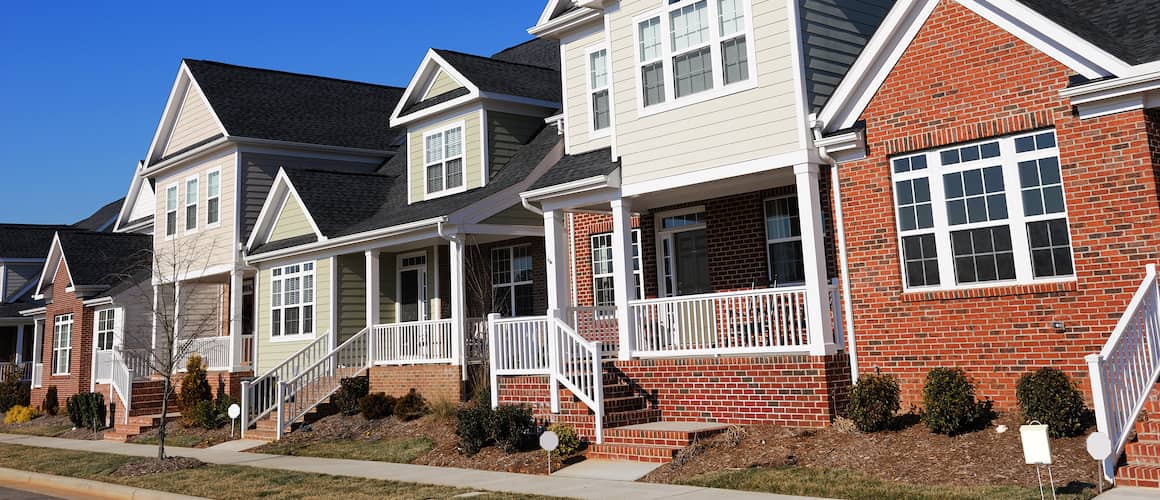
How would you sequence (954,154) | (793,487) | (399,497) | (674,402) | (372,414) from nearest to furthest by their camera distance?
(793,487) < (399,497) < (954,154) < (674,402) < (372,414)

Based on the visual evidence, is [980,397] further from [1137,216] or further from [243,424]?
[243,424]

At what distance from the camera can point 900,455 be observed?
10.5m

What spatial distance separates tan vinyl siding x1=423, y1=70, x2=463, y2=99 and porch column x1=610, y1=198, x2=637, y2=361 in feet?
27.4

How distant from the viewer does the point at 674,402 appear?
14062mm

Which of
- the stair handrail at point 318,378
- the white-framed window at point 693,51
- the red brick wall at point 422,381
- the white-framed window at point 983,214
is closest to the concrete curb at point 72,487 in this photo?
the stair handrail at point 318,378

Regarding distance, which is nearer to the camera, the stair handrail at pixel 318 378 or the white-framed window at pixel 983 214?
the white-framed window at pixel 983 214

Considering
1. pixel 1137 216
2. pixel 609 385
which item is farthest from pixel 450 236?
pixel 1137 216

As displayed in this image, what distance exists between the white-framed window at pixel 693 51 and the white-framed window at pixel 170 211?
19770 mm

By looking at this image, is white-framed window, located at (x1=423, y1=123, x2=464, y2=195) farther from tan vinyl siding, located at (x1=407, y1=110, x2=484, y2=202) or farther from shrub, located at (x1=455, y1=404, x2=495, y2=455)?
shrub, located at (x1=455, y1=404, x2=495, y2=455)

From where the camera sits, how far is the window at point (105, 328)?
30.5 m

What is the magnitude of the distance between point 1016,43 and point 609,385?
7.62m

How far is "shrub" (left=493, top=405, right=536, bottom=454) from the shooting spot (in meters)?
13.9

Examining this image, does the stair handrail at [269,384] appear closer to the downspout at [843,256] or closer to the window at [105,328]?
the window at [105,328]

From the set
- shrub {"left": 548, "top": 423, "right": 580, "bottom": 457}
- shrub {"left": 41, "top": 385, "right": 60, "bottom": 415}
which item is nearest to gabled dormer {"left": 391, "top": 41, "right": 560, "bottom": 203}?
shrub {"left": 548, "top": 423, "right": 580, "bottom": 457}
